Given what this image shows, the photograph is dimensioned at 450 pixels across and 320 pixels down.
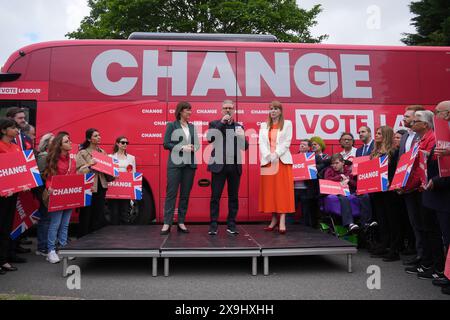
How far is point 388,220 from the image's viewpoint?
5746 mm

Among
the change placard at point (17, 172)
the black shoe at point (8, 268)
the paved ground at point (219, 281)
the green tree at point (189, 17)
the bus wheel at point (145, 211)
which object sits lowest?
the paved ground at point (219, 281)

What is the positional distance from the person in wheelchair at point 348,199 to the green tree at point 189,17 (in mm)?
11834

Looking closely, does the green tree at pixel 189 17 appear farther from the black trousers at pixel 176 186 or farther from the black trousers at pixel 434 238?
the black trousers at pixel 434 238

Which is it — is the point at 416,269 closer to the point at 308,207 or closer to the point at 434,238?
the point at 434,238

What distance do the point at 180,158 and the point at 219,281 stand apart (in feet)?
6.07

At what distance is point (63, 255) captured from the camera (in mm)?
4594

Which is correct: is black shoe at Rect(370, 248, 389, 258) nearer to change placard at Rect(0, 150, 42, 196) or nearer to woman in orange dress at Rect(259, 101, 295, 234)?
woman in orange dress at Rect(259, 101, 295, 234)

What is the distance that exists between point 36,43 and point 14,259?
13.4ft

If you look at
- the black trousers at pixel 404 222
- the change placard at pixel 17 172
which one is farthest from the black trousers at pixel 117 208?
the black trousers at pixel 404 222

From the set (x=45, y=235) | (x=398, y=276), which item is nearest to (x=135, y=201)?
(x=45, y=235)

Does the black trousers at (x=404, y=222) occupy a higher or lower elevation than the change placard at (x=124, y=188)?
lower

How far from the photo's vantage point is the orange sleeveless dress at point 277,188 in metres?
5.88

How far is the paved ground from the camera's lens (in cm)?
410

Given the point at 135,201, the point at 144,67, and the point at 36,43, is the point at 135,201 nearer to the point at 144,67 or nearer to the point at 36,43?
the point at 144,67
